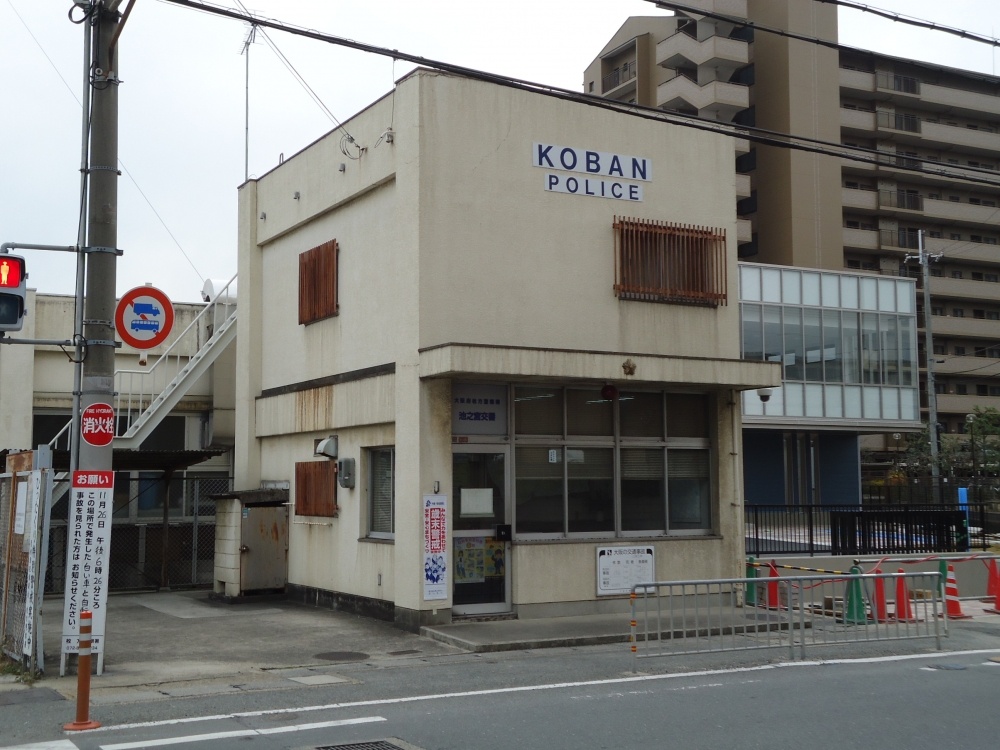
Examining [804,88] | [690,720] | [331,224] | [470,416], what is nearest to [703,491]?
[470,416]

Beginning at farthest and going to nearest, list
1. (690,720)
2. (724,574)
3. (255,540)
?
1. (255,540)
2. (724,574)
3. (690,720)

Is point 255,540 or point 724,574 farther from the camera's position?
point 255,540

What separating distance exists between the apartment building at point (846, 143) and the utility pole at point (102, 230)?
45.4 meters

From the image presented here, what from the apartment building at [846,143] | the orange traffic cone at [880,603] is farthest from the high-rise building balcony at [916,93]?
the orange traffic cone at [880,603]

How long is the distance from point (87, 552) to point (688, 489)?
10.0 metres

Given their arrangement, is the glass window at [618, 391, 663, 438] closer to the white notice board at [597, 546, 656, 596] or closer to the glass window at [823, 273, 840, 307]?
the white notice board at [597, 546, 656, 596]

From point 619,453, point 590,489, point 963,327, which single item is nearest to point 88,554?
point 590,489

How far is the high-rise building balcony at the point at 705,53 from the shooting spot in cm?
6037

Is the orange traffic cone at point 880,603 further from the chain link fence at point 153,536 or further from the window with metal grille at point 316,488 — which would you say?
the chain link fence at point 153,536

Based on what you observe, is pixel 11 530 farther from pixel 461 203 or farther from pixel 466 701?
pixel 461 203

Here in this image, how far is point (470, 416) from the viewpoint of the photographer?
16406 mm

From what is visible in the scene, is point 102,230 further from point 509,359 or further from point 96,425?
point 509,359

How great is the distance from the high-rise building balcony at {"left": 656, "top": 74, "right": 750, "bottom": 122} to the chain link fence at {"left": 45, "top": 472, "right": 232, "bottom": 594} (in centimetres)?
4360

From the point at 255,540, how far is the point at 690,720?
12.0m
